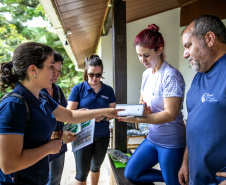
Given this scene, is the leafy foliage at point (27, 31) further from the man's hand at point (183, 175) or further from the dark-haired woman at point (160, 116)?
the man's hand at point (183, 175)

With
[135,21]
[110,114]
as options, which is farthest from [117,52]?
[135,21]

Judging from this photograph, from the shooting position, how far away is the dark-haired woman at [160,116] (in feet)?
5.70

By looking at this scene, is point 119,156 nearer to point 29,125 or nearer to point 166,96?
point 166,96

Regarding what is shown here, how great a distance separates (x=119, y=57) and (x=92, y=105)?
765 millimetres

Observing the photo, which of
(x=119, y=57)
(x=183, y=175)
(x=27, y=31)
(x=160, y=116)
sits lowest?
(x=183, y=175)

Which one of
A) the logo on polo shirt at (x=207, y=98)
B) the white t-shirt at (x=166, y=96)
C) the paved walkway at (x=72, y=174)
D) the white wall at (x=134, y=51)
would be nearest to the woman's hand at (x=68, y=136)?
the white t-shirt at (x=166, y=96)

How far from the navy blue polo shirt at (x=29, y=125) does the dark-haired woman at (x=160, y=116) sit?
85cm

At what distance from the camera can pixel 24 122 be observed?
115cm

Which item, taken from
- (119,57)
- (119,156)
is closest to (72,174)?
(119,156)

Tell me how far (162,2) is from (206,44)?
15.0 feet

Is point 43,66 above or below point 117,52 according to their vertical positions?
below

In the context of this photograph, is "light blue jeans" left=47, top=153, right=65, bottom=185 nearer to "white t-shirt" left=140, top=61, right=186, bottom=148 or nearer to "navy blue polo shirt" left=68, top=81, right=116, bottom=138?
"navy blue polo shirt" left=68, top=81, right=116, bottom=138

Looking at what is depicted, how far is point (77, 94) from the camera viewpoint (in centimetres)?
251

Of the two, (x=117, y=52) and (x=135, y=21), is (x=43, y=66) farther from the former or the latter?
(x=135, y=21)
